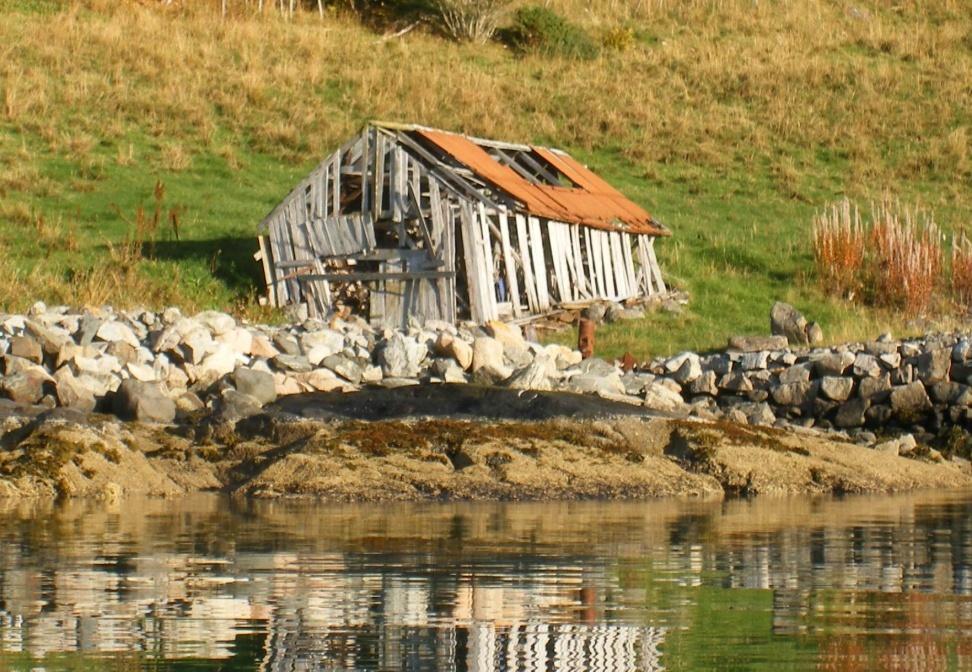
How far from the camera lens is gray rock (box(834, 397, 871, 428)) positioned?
873 inches

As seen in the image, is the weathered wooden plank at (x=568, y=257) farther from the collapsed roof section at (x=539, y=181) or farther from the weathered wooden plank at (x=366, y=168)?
the weathered wooden plank at (x=366, y=168)

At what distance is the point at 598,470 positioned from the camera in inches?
652

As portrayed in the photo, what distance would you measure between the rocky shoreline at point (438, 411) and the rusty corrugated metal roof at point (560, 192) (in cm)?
541

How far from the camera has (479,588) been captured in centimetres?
985

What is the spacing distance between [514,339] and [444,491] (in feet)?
22.4

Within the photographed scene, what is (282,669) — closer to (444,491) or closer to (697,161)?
(444,491)

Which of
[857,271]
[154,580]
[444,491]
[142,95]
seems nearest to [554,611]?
[154,580]

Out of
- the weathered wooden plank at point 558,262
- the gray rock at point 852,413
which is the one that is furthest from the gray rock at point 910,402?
the weathered wooden plank at point 558,262

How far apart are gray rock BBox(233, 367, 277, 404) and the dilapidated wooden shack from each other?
28.5 ft

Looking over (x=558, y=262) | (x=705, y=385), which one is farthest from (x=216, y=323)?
(x=558, y=262)

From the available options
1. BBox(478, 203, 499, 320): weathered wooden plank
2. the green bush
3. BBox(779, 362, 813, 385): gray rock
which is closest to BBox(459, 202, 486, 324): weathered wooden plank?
BBox(478, 203, 499, 320): weathered wooden plank

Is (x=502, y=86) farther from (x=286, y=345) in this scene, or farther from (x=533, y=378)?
(x=533, y=378)

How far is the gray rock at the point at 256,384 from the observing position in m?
18.7

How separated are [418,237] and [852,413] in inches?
359
